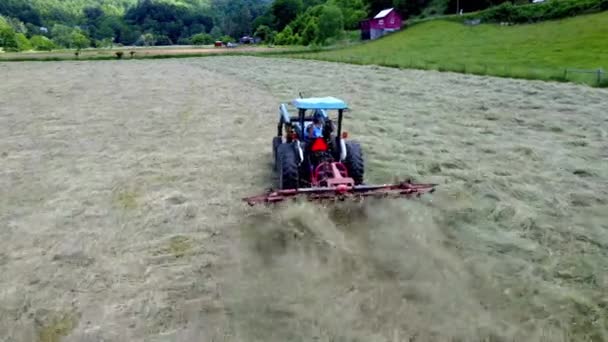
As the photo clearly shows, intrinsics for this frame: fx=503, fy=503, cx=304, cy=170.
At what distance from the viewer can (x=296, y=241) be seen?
6422 mm

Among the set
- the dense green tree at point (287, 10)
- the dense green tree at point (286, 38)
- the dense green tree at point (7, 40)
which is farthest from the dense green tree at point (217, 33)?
the dense green tree at point (7, 40)

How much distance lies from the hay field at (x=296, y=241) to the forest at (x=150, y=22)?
68420mm

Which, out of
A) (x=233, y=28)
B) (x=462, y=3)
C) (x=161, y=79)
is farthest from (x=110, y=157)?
(x=233, y=28)

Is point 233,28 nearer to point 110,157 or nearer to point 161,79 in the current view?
point 161,79

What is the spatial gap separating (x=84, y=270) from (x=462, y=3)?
214ft

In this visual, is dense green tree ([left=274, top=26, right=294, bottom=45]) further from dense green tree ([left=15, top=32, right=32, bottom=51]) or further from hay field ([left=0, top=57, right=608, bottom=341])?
hay field ([left=0, top=57, right=608, bottom=341])

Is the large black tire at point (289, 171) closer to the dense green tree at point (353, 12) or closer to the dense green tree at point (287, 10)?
the dense green tree at point (353, 12)

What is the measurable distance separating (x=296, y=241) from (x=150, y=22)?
16558 cm

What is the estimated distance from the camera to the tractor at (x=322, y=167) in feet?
22.2

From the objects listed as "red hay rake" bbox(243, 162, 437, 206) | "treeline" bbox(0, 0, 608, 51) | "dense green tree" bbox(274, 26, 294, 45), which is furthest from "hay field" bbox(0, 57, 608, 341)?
"dense green tree" bbox(274, 26, 294, 45)

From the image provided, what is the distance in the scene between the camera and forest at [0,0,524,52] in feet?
309

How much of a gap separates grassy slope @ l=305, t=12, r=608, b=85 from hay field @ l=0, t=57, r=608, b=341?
1519cm

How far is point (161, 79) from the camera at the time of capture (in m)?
27.6

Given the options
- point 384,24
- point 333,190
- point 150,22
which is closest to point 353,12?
point 384,24
